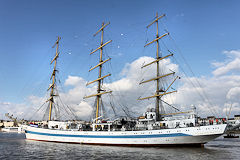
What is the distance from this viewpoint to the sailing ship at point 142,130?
1262 inches

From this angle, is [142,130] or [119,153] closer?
[119,153]

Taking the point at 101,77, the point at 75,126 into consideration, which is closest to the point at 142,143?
the point at 75,126

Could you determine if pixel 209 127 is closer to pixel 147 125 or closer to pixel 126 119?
pixel 147 125

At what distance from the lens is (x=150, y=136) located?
33781 mm

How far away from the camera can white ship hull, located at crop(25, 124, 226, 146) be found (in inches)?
1237

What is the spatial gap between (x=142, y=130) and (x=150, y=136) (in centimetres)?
180

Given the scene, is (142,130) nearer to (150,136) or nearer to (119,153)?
(150,136)

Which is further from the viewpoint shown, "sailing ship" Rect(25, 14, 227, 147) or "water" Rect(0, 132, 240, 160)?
"sailing ship" Rect(25, 14, 227, 147)

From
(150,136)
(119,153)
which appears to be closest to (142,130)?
(150,136)

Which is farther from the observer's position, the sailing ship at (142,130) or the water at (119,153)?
the sailing ship at (142,130)

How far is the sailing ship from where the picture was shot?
32.1 metres

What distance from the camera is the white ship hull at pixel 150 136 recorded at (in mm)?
31414

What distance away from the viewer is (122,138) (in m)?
36.2

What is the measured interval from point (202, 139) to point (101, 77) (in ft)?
93.7
